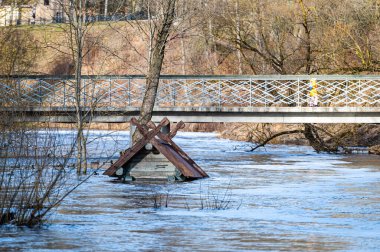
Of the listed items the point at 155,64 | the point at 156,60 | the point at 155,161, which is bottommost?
the point at 155,161

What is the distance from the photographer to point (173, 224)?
15445 mm

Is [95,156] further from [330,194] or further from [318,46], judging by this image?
[330,194]

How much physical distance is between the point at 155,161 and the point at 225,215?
8287mm

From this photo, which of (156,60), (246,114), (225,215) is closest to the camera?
(225,215)

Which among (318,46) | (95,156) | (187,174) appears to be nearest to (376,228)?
(187,174)

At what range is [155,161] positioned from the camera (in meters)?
25.0

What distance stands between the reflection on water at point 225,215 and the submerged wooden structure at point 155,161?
0.52 metres

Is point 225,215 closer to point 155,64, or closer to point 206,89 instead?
point 155,64

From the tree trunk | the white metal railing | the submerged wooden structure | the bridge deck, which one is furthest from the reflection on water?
the white metal railing

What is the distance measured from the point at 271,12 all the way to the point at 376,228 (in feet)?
81.6

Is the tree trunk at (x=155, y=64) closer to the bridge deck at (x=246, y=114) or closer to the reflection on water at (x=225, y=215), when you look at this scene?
the bridge deck at (x=246, y=114)

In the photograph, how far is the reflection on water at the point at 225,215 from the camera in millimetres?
13508

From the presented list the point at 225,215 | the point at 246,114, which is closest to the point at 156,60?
the point at 246,114

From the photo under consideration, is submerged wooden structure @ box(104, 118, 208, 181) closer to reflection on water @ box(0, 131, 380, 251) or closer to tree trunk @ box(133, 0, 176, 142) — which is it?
reflection on water @ box(0, 131, 380, 251)
